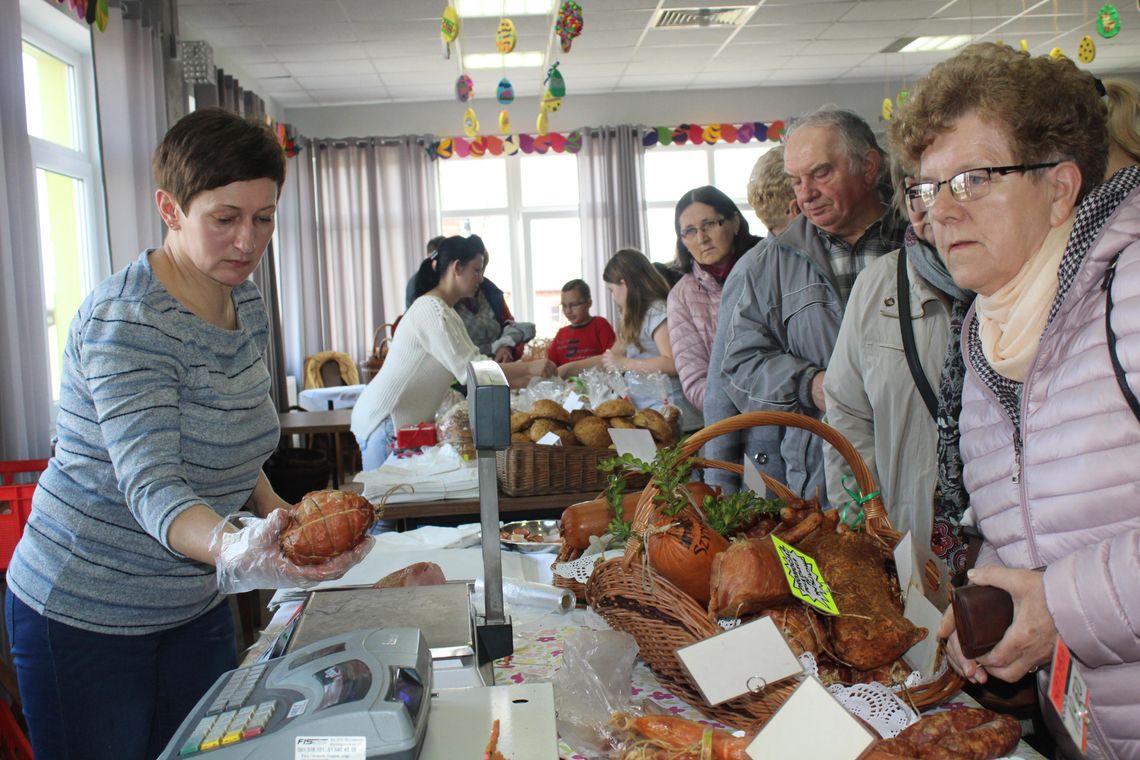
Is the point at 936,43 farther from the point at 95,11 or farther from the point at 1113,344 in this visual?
the point at 1113,344

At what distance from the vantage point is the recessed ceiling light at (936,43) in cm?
734

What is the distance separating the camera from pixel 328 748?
2.46 feet

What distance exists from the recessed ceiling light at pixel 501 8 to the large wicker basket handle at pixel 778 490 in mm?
5134

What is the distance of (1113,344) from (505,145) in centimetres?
816

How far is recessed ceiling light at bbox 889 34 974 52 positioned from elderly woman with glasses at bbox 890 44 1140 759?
6.97 metres

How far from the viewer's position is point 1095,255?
3.28ft

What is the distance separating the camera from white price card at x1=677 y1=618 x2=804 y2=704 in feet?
3.10

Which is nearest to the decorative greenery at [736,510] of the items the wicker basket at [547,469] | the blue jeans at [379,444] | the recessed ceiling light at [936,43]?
the wicker basket at [547,469]

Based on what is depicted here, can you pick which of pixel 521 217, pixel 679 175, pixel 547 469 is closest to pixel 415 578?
pixel 547 469

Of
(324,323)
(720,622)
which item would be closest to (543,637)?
(720,622)

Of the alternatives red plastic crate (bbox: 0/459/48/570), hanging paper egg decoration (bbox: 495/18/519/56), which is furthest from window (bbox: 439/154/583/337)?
red plastic crate (bbox: 0/459/48/570)

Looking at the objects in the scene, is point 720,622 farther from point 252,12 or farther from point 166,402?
point 252,12

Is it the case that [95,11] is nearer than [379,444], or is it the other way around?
[379,444]

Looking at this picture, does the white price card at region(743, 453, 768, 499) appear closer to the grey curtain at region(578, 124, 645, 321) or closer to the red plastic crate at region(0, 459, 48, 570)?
the red plastic crate at region(0, 459, 48, 570)
